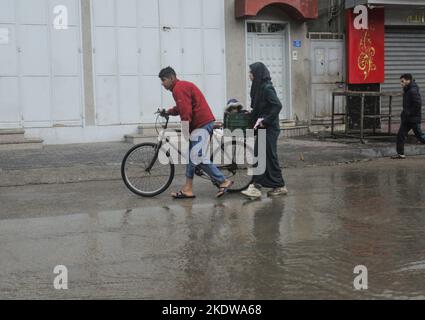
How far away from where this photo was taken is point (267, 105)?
8.28m

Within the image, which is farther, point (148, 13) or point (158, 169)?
point (148, 13)

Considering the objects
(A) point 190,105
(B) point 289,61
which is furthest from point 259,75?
(B) point 289,61

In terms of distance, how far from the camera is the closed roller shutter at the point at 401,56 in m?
17.6

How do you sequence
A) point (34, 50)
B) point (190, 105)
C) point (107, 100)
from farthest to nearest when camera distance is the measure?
point (107, 100)
point (34, 50)
point (190, 105)

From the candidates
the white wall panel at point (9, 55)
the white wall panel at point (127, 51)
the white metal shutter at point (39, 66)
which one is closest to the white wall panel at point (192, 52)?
the white wall panel at point (127, 51)

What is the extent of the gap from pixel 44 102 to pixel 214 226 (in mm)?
8230

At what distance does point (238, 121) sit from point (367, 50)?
941 centimetres

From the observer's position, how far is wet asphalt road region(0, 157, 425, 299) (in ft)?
15.4

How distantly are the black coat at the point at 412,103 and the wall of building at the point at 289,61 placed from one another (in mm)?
4257

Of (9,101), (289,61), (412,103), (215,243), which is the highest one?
(289,61)

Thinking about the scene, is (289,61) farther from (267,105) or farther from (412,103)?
(267,105)

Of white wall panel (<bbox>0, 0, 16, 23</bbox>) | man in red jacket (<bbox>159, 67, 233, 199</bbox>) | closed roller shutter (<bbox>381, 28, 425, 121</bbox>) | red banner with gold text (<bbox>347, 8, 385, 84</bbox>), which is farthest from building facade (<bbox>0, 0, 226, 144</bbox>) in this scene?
man in red jacket (<bbox>159, 67, 233, 199</bbox>)

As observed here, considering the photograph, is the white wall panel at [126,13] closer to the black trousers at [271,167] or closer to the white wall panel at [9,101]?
the white wall panel at [9,101]

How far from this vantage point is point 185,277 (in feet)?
16.2
